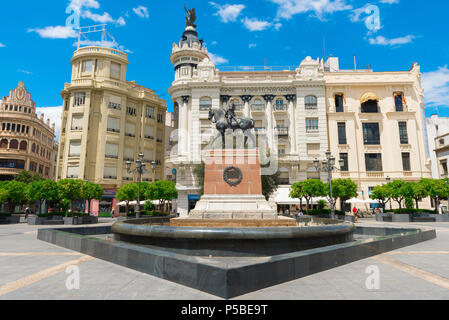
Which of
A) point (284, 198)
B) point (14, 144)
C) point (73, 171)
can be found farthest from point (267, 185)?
point (14, 144)

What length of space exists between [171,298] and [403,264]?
616 cm

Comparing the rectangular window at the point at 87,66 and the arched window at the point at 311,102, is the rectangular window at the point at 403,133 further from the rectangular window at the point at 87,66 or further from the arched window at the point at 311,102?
the rectangular window at the point at 87,66

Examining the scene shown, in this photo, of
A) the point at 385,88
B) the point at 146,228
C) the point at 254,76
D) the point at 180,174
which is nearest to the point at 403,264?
the point at 146,228

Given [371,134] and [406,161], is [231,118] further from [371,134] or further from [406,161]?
[406,161]

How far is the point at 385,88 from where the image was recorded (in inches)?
1586

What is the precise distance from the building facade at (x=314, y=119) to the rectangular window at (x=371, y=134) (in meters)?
0.13

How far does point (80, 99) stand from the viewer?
4156 cm

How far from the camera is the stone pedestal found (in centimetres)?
1275

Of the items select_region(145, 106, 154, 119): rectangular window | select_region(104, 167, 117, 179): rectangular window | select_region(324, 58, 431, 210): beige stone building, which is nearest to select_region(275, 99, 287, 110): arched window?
select_region(324, 58, 431, 210): beige stone building

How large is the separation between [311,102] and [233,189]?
1191 inches

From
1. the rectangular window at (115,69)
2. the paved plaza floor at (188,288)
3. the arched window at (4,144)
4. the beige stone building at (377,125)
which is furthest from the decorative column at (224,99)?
the arched window at (4,144)

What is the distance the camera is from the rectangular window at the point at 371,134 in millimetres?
39406

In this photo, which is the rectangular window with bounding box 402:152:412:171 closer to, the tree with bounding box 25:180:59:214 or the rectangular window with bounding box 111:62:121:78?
the tree with bounding box 25:180:59:214
